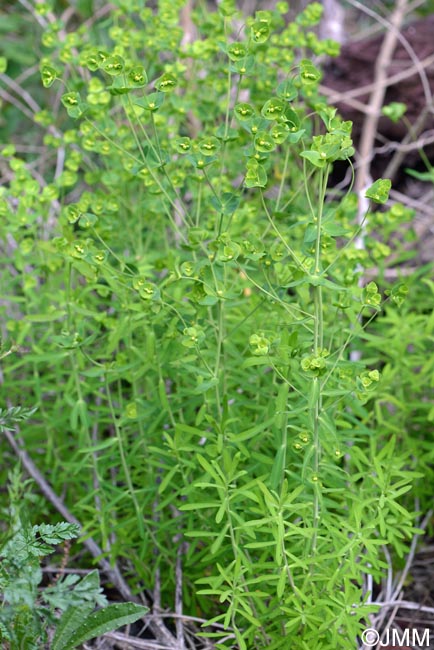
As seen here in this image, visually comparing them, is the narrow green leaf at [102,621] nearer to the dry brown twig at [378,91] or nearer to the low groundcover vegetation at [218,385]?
the low groundcover vegetation at [218,385]

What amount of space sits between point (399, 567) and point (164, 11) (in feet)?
5.12

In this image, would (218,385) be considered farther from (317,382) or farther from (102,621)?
(102,621)

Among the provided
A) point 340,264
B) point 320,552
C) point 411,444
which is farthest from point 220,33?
point 320,552

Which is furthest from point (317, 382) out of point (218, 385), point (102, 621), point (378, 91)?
point (378, 91)

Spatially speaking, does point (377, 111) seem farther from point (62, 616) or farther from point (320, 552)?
point (62, 616)

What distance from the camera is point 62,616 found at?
1.62m

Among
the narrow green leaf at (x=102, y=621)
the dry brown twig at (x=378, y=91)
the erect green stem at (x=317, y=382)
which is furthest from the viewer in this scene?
the dry brown twig at (x=378, y=91)

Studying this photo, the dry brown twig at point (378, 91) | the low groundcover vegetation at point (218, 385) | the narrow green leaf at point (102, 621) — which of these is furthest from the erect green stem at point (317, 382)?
the dry brown twig at point (378, 91)

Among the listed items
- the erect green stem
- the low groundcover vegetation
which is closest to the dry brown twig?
the low groundcover vegetation

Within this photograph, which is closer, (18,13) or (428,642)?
(428,642)

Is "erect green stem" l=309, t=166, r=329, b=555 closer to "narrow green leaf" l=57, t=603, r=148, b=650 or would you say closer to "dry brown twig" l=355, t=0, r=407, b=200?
"narrow green leaf" l=57, t=603, r=148, b=650

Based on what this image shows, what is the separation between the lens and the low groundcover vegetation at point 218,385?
1517 mm

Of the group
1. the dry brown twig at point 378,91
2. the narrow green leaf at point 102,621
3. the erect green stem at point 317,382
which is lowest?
the narrow green leaf at point 102,621

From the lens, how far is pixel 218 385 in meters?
1.82
